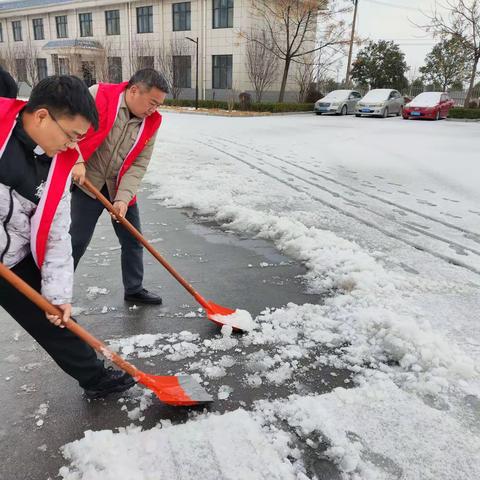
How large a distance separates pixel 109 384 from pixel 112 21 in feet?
123

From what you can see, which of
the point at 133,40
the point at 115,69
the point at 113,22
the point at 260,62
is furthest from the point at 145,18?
the point at 260,62

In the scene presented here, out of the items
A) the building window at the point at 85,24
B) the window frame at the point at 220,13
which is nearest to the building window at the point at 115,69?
the building window at the point at 85,24

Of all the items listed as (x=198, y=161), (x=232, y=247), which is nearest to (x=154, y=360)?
(x=232, y=247)

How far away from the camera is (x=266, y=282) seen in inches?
144

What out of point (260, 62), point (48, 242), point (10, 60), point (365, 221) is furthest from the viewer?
point (10, 60)

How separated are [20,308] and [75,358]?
34 cm

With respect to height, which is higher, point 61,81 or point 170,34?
point 170,34

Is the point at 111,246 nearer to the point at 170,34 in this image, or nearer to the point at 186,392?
the point at 186,392

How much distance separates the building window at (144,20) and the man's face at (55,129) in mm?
34341

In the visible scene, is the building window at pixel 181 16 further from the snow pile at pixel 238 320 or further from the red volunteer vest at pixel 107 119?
the snow pile at pixel 238 320

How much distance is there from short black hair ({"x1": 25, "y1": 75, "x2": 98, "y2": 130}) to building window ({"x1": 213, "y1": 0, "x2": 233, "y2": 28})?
97.6 feet

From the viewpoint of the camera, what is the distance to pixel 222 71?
29438 mm

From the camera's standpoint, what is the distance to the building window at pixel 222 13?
92.4 feet

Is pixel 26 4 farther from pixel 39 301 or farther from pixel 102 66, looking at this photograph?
pixel 39 301
